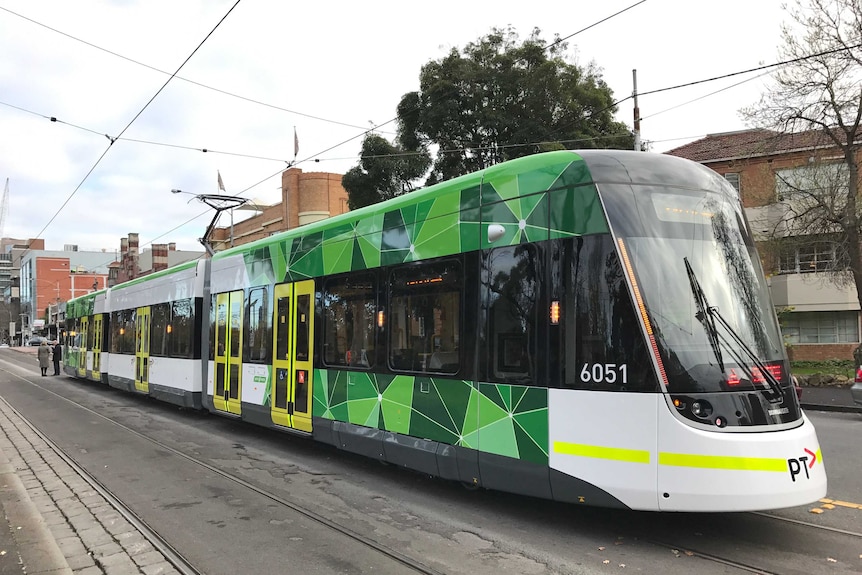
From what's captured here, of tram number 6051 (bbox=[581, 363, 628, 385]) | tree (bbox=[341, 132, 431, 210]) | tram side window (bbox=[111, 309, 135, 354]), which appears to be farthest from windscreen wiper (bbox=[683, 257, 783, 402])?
tree (bbox=[341, 132, 431, 210])

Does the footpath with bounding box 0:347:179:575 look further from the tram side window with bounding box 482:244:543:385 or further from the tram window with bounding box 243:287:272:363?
the tram side window with bounding box 482:244:543:385

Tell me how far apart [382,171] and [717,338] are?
21.9 meters

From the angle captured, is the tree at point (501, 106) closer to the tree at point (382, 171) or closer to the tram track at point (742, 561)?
the tree at point (382, 171)

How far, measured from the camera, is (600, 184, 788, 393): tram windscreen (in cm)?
507

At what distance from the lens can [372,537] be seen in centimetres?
570

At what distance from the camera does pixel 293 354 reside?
968 centimetres

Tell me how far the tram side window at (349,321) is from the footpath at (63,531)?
10.4ft

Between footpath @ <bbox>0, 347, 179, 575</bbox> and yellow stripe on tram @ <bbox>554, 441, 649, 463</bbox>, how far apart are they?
3318 mm

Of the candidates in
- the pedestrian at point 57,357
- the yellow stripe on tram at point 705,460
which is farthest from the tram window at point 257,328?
the pedestrian at point 57,357

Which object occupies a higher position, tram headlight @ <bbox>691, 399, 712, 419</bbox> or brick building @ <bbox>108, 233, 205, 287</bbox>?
brick building @ <bbox>108, 233, 205, 287</bbox>

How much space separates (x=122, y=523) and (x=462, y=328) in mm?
3897

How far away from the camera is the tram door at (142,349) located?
1697 centimetres

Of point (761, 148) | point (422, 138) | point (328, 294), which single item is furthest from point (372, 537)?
point (422, 138)

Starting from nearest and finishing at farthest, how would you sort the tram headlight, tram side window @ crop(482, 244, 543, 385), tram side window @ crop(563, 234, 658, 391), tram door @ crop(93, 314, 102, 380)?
the tram headlight
tram side window @ crop(563, 234, 658, 391)
tram side window @ crop(482, 244, 543, 385)
tram door @ crop(93, 314, 102, 380)
